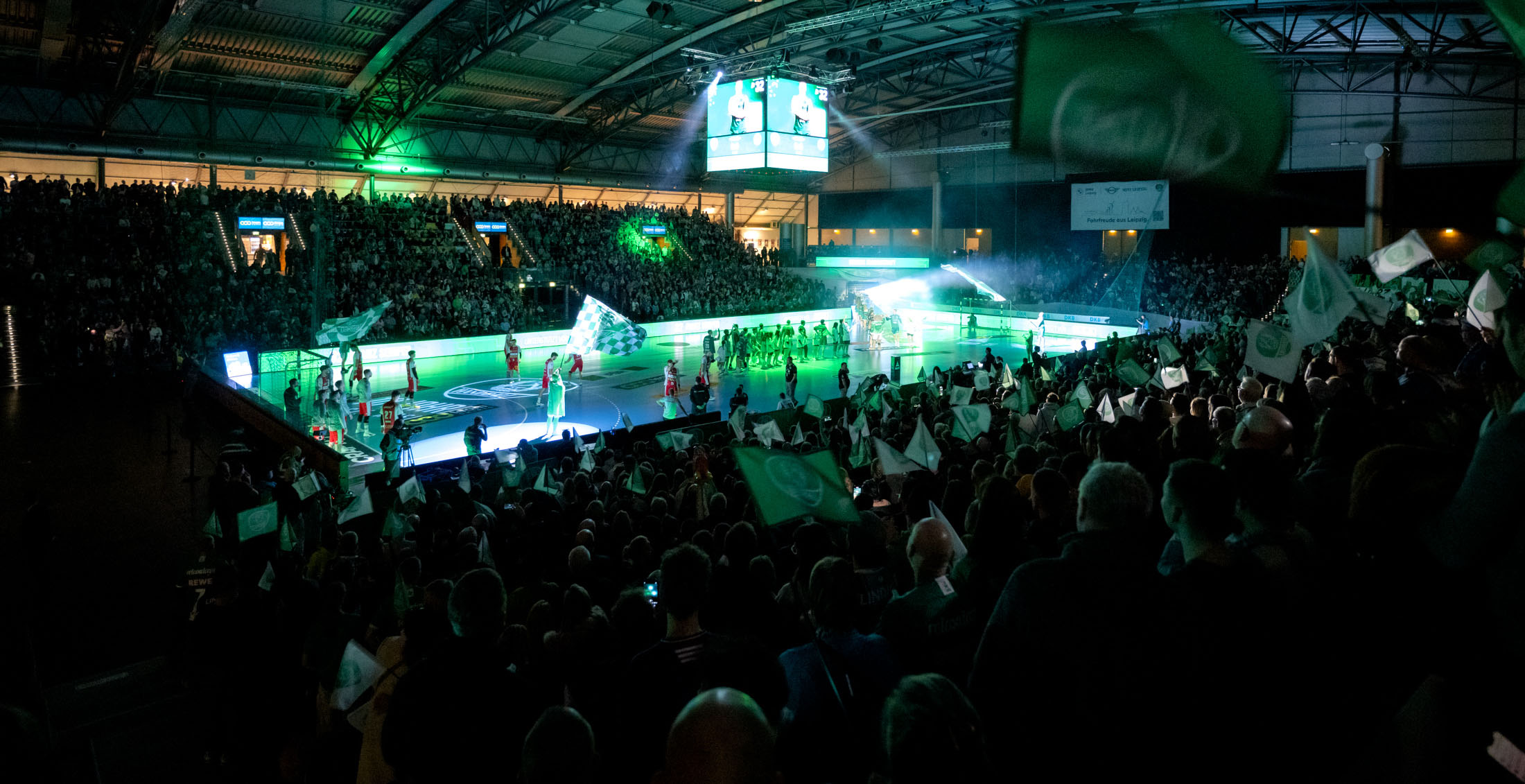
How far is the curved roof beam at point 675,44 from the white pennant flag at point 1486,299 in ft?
69.9

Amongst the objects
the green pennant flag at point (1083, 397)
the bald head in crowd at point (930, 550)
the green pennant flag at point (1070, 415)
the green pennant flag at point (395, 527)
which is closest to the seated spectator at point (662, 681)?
the bald head in crowd at point (930, 550)

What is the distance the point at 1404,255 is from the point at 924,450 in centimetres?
814

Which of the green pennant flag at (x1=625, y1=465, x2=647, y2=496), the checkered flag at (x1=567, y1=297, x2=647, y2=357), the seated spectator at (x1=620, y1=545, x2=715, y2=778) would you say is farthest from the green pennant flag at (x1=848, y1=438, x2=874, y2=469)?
the checkered flag at (x1=567, y1=297, x2=647, y2=357)

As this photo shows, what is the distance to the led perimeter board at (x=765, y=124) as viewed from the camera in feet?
91.1

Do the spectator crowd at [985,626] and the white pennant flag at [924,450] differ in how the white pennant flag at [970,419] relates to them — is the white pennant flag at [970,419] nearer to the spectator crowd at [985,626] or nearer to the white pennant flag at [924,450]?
the white pennant flag at [924,450]

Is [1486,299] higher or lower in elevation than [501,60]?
lower

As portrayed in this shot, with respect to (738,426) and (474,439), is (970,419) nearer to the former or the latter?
(738,426)

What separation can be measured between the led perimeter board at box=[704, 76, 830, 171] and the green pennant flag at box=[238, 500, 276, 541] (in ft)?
69.8

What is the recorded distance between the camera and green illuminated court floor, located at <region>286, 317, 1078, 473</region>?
18.4 m

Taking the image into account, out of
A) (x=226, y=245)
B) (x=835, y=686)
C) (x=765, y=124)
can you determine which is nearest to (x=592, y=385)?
(x=765, y=124)

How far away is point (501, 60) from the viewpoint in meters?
31.3

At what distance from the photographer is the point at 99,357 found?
23.2m

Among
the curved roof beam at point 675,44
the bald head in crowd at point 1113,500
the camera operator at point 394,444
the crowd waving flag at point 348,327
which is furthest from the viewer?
the curved roof beam at point 675,44

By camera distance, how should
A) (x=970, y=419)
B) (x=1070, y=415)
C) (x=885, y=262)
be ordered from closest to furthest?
(x=970, y=419)
(x=1070, y=415)
(x=885, y=262)
